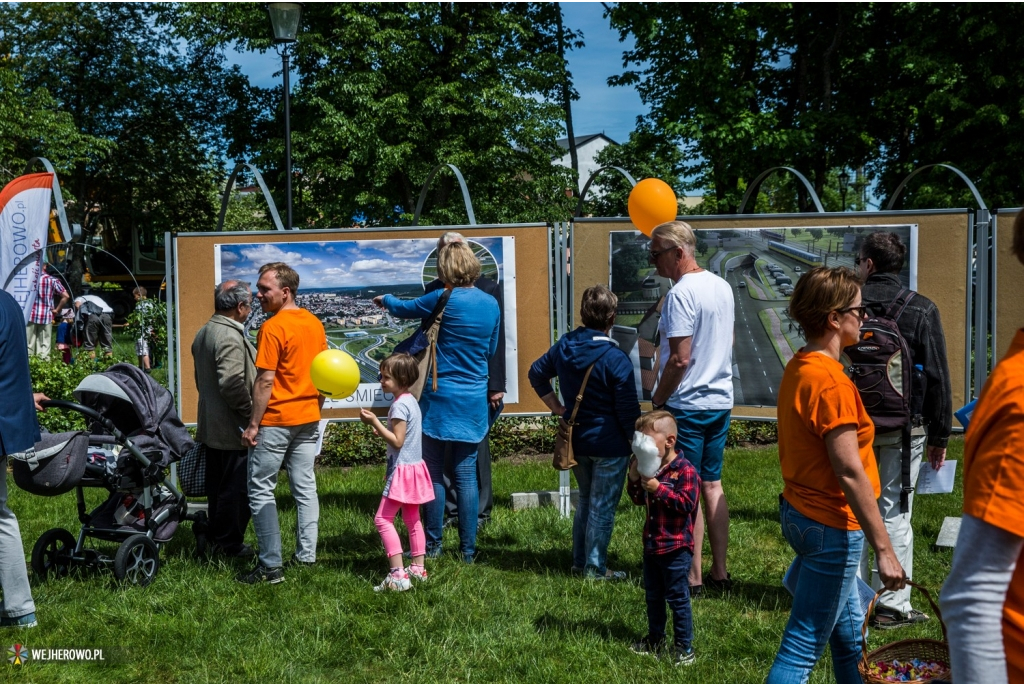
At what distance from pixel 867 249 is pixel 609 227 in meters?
2.71


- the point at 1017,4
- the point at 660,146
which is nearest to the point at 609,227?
the point at 1017,4

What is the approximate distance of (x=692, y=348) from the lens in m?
4.88

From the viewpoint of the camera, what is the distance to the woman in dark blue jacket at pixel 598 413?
5.05 meters

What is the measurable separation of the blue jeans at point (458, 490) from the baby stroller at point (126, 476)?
5.38 ft

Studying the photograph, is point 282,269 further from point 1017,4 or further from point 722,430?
point 1017,4

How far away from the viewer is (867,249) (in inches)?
177

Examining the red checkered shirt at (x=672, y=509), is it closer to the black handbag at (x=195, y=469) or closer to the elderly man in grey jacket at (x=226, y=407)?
the elderly man in grey jacket at (x=226, y=407)

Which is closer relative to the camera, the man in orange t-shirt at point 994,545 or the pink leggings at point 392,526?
the man in orange t-shirt at point 994,545

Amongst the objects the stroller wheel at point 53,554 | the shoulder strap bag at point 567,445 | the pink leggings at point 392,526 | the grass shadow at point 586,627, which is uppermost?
the shoulder strap bag at point 567,445

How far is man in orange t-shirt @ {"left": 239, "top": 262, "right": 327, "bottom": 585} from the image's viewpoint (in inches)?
205

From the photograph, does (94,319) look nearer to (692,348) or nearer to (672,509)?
(692,348)

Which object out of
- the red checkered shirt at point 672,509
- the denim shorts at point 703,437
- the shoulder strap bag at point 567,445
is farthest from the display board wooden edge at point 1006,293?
the red checkered shirt at point 672,509

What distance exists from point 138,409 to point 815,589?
14.1 feet

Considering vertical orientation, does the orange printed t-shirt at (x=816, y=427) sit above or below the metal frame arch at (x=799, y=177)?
below
